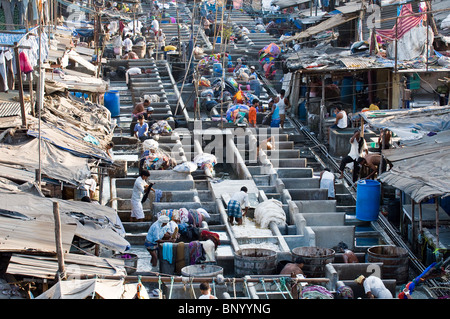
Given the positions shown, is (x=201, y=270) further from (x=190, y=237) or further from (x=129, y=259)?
(x=190, y=237)

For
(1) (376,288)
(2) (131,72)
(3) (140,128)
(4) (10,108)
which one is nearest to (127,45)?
(2) (131,72)

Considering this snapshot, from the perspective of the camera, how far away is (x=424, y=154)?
52.4 ft

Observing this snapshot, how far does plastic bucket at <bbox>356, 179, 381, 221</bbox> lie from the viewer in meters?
17.3

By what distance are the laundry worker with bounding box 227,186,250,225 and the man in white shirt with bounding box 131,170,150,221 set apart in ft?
6.28

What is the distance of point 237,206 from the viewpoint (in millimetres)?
16422

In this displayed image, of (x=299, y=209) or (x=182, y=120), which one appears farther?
(x=182, y=120)

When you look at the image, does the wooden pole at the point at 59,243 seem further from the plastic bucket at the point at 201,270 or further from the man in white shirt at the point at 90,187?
the man in white shirt at the point at 90,187

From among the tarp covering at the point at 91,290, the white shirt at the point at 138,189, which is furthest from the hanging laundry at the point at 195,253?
the tarp covering at the point at 91,290

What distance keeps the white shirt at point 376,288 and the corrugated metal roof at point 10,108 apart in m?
8.14

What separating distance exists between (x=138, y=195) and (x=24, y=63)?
376cm

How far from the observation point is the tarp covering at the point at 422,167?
14234 millimetres

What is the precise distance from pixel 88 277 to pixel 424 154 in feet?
27.3
